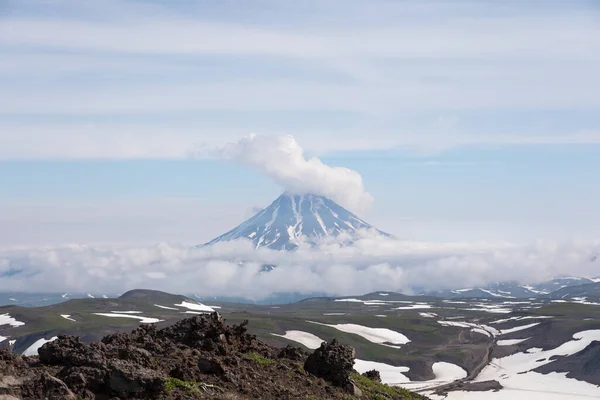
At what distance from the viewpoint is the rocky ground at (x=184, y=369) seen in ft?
71.4

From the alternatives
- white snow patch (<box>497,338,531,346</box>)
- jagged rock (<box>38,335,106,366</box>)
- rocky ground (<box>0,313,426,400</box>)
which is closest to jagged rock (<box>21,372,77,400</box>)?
rocky ground (<box>0,313,426,400</box>)

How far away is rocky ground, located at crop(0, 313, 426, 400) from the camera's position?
21.8 meters

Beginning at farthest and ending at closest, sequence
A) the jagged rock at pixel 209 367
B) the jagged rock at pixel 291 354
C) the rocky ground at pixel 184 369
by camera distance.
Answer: the jagged rock at pixel 291 354 < the jagged rock at pixel 209 367 < the rocky ground at pixel 184 369

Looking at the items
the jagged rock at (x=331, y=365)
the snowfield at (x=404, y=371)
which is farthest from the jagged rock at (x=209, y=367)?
the snowfield at (x=404, y=371)

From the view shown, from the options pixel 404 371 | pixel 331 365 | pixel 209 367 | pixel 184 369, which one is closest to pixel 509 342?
pixel 404 371

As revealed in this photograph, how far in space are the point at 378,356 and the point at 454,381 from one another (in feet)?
86.7

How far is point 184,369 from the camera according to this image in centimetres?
2503

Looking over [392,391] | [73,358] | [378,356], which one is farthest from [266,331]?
[73,358]

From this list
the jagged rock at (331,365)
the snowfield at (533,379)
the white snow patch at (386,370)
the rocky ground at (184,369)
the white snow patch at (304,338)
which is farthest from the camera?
the white snow patch at (304,338)

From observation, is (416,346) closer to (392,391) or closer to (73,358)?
(392,391)

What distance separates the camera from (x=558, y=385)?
415 ft

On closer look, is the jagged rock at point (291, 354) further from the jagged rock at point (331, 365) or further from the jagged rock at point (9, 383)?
the jagged rock at point (9, 383)

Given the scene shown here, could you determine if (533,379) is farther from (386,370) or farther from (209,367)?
(209,367)

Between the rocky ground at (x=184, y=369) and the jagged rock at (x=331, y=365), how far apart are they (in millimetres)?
37
